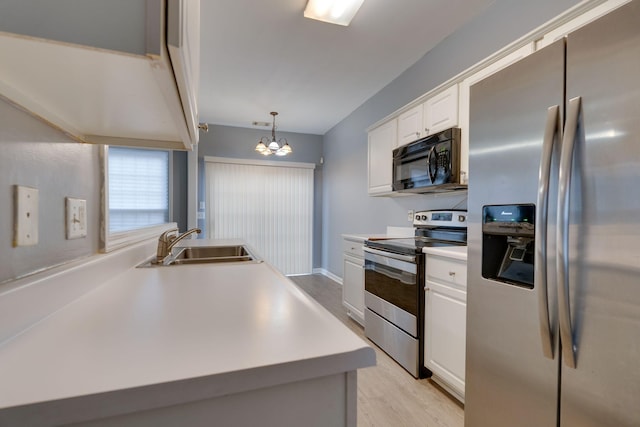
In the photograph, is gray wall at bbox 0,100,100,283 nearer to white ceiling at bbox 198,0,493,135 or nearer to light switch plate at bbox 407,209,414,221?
white ceiling at bbox 198,0,493,135

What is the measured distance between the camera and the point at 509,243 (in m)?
1.28

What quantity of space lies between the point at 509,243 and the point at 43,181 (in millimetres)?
1626

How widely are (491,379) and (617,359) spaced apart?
1.71 feet

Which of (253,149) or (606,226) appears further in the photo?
(253,149)

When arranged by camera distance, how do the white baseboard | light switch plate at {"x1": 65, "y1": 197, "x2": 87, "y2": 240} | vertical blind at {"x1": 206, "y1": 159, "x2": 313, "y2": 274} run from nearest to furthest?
light switch plate at {"x1": 65, "y1": 197, "x2": 87, "y2": 240}
the white baseboard
vertical blind at {"x1": 206, "y1": 159, "x2": 313, "y2": 274}

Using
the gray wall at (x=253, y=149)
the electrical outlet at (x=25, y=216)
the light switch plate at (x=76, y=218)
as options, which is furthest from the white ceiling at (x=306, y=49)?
the electrical outlet at (x=25, y=216)

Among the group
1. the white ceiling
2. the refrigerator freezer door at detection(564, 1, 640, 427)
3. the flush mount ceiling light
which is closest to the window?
the white ceiling

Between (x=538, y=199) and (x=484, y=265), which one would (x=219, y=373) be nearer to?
(x=538, y=199)

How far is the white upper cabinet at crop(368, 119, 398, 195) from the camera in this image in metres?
2.81

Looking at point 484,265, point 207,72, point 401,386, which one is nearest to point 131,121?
point 484,265

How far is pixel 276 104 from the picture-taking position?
3.99 m

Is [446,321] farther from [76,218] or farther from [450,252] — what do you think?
[76,218]

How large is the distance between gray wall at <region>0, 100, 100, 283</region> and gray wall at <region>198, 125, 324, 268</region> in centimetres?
408

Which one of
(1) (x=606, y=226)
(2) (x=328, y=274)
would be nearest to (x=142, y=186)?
(2) (x=328, y=274)
